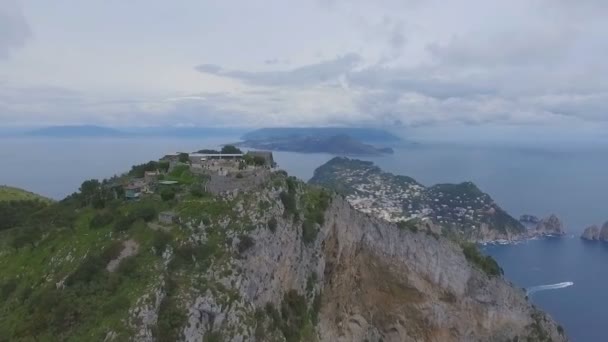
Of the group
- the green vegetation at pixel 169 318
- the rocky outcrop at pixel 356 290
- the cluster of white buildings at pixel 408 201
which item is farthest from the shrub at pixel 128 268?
the cluster of white buildings at pixel 408 201

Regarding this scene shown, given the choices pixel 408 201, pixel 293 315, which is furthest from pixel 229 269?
pixel 408 201

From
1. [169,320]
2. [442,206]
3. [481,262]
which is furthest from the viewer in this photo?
[442,206]

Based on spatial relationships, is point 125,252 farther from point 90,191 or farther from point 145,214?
point 90,191

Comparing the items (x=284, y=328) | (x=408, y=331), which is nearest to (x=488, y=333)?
(x=408, y=331)

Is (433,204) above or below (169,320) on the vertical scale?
below

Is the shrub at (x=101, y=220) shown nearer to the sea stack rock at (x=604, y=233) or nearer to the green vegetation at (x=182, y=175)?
the green vegetation at (x=182, y=175)

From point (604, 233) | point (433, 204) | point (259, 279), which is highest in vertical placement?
point (259, 279)

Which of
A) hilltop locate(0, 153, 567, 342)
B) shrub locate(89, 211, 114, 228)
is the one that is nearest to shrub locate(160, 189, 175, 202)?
hilltop locate(0, 153, 567, 342)

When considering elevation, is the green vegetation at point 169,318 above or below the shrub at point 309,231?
below
